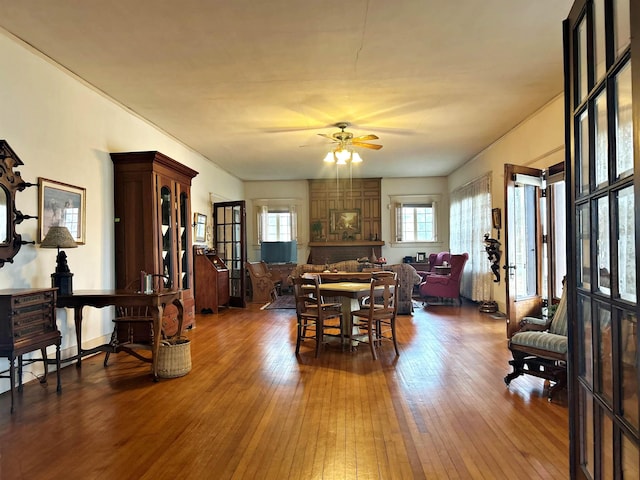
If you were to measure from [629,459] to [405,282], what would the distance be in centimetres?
594

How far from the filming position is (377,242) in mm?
11180

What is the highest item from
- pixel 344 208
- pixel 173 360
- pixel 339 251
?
pixel 344 208

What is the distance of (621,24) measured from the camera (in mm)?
1347

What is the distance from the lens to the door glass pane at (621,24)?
1.30m

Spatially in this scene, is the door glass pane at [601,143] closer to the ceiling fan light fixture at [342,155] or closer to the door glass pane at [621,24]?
the door glass pane at [621,24]

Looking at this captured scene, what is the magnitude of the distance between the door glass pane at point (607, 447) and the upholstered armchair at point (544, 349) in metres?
1.93

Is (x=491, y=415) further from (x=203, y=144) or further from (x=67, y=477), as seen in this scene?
(x=203, y=144)

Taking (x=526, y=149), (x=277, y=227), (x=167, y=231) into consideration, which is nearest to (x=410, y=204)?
(x=277, y=227)

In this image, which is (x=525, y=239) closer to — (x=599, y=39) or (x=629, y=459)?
(x=599, y=39)

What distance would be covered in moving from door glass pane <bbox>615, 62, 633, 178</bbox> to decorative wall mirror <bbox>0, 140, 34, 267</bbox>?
4112 millimetres

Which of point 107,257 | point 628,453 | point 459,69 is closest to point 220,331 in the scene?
point 107,257

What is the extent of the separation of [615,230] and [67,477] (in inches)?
109

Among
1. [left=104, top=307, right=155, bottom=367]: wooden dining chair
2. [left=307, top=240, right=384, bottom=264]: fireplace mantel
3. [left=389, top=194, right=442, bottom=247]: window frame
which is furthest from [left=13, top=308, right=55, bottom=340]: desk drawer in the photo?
[left=389, top=194, right=442, bottom=247]: window frame

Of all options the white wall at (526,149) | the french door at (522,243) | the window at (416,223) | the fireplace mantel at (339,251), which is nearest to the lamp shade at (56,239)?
the french door at (522,243)
